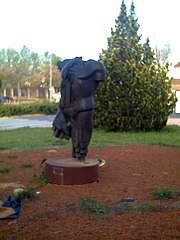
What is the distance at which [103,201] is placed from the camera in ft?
17.4

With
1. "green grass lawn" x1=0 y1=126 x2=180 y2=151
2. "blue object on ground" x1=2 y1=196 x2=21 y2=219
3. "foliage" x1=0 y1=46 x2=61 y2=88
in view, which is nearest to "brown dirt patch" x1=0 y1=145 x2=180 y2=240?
"blue object on ground" x1=2 y1=196 x2=21 y2=219

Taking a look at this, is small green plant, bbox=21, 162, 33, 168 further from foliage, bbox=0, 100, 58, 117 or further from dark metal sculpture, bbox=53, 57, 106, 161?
foliage, bbox=0, 100, 58, 117

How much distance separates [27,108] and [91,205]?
2600cm

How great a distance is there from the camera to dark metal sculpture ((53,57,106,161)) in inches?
262

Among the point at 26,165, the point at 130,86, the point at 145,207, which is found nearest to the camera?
the point at 145,207

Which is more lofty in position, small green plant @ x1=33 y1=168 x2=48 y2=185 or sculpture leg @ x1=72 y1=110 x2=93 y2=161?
sculpture leg @ x1=72 y1=110 x2=93 y2=161

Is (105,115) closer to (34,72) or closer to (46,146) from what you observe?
(46,146)

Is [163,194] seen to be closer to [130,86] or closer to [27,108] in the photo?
[130,86]

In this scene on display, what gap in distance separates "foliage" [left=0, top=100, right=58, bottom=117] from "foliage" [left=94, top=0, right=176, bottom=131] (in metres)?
15.4

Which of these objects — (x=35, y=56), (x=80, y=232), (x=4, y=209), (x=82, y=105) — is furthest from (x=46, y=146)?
(x=35, y=56)

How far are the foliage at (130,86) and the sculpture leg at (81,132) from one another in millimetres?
7491

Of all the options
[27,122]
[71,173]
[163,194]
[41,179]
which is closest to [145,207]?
[163,194]

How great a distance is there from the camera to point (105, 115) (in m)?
14.4

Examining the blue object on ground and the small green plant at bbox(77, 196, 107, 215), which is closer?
the small green plant at bbox(77, 196, 107, 215)
